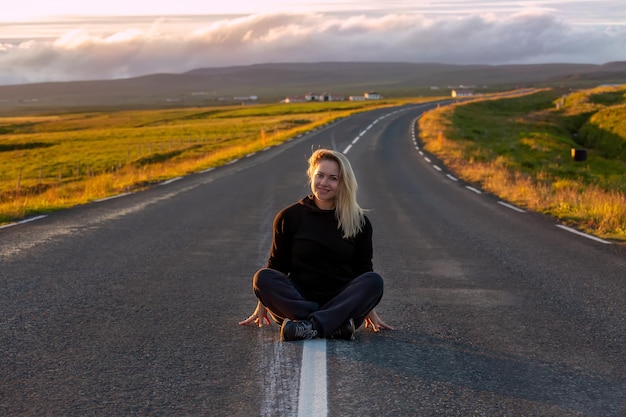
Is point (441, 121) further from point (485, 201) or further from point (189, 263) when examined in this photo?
point (189, 263)

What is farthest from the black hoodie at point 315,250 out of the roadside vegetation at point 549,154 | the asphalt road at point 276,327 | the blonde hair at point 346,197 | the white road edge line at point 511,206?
the white road edge line at point 511,206

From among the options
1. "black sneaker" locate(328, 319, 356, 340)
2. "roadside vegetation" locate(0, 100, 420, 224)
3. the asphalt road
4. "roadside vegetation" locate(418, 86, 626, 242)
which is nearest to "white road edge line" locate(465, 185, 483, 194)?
"roadside vegetation" locate(418, 86, 626, 242)

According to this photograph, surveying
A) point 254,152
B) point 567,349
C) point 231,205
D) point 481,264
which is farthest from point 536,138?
point 567,349

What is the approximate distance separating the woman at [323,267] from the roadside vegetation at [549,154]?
20.2 feet

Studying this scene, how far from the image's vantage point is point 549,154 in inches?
1336

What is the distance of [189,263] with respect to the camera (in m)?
8.59

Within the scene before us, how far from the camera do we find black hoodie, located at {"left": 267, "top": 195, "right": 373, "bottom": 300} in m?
5.63

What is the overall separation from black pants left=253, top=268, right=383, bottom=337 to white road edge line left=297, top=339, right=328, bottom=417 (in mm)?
165

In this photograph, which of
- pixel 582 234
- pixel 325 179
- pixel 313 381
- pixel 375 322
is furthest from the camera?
pixel 582 234

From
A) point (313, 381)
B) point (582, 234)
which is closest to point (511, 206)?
point (582, 234)

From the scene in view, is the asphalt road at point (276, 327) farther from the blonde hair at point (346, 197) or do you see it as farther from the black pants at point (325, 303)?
the blonde hair at point (346, 197)

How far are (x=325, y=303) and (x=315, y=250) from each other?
0.40 m

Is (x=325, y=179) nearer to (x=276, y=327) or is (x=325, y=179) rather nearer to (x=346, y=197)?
(x=346, y=197)

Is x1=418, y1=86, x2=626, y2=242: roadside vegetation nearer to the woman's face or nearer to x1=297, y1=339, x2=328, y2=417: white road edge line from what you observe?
the woman's face
